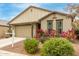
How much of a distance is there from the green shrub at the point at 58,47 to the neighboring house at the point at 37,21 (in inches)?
9.1

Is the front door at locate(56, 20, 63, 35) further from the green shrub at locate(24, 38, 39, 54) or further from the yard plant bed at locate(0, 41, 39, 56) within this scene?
the yard plant bed at locate(0, 41, 39, 56)

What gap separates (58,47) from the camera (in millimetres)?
3604

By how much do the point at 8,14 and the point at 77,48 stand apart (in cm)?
145

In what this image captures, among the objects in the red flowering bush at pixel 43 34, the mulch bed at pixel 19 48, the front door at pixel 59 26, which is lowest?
the mulch bed at pixel 19 48

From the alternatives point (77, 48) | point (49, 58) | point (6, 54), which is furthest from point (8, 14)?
point (77, 48)

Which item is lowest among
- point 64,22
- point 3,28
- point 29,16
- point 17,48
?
point 17,48

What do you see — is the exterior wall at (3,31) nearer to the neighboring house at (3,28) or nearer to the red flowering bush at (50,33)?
the neighboring house at (3,28)

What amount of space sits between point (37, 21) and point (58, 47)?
625mm

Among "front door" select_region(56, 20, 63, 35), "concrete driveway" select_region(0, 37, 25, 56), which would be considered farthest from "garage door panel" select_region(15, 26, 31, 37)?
"front door" select_region(56, 20, 63, 35)

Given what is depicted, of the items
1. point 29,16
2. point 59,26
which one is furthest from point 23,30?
point 59,26

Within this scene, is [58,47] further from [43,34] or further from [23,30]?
[23,30]

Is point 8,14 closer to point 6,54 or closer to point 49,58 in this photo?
point 6,54

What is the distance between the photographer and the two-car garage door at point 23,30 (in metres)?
3.84

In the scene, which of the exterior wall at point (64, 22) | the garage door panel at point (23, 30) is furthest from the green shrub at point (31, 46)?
the exterior wall at point (64, 22)
